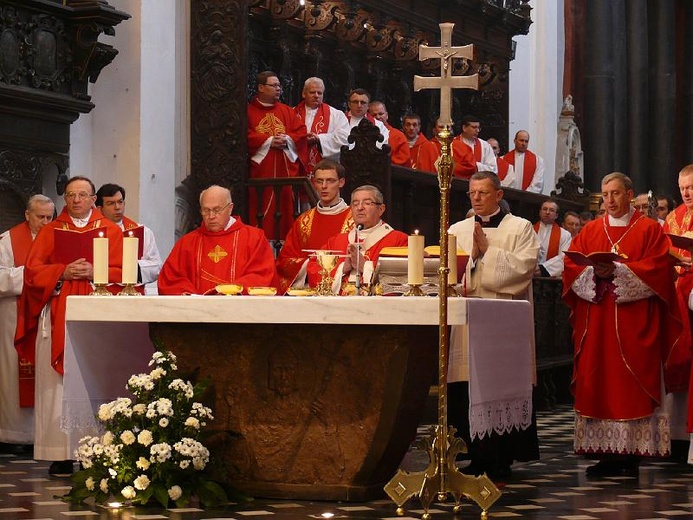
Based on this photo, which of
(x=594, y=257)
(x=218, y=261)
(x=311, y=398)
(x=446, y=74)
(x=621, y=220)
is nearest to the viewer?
(x=446, y=74)

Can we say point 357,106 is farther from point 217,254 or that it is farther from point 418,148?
point 217,254

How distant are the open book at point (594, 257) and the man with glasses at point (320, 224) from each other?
1545 mm

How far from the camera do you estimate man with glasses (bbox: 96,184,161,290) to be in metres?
8.66

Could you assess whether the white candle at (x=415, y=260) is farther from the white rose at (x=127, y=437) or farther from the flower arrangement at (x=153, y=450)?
the white rose at (x=127, y=437)

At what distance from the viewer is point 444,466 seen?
5934mm

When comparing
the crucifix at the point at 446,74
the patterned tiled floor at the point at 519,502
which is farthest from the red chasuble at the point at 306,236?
the crucifix at the point at 446,74

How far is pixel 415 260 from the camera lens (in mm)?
6145

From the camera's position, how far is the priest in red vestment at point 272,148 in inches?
455

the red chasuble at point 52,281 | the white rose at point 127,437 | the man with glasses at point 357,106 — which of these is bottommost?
Result: the white rose at point 127,437

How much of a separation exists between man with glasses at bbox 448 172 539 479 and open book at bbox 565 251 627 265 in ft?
0.89

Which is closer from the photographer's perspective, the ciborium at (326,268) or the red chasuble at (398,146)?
the ciborium at (326,268)

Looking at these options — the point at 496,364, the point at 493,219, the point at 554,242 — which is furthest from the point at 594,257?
the point at 554,242

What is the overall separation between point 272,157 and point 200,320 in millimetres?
5760

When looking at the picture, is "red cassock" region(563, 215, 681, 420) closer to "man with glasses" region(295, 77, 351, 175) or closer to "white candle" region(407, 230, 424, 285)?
"white candle" region(407, 230, 424, 285)
